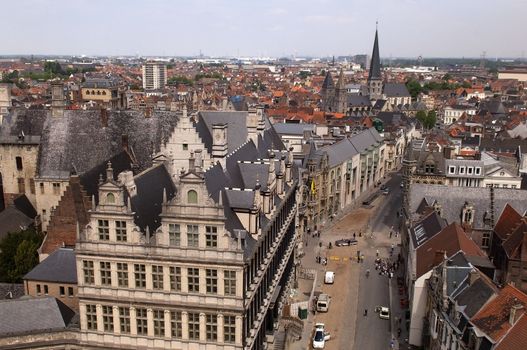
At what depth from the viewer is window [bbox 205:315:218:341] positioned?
42750mm

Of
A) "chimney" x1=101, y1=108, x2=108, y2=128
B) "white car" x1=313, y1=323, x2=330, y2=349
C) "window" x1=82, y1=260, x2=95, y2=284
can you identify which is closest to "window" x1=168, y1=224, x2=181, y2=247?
"window" x1=82, y1=260, x2=95, y2=284

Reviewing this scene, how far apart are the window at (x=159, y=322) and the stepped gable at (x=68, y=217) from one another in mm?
14460

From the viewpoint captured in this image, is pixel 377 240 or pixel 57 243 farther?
pixel 377 240

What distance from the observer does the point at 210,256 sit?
Answer: 41.7m

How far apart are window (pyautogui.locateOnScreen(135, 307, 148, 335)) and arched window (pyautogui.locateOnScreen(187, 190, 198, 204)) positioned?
975 centimetres

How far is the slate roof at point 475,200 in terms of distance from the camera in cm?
7069

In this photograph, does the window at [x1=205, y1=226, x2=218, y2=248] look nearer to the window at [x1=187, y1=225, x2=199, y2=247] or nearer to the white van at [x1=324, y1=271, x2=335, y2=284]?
the window at [x1=187, y1=225, x2=199, y2=247]

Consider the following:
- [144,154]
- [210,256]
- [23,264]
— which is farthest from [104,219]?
[144,154]

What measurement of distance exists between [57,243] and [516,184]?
2789 inches

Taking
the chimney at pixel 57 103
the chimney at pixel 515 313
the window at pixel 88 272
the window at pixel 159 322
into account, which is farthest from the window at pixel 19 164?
the chimney at pixel 515 313

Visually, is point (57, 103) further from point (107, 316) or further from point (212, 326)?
point (212, 326)

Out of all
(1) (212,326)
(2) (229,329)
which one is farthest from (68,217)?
(2) (229,329)

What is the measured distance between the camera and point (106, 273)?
43.6 metres

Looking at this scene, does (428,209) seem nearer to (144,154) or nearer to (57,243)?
(144,154)
